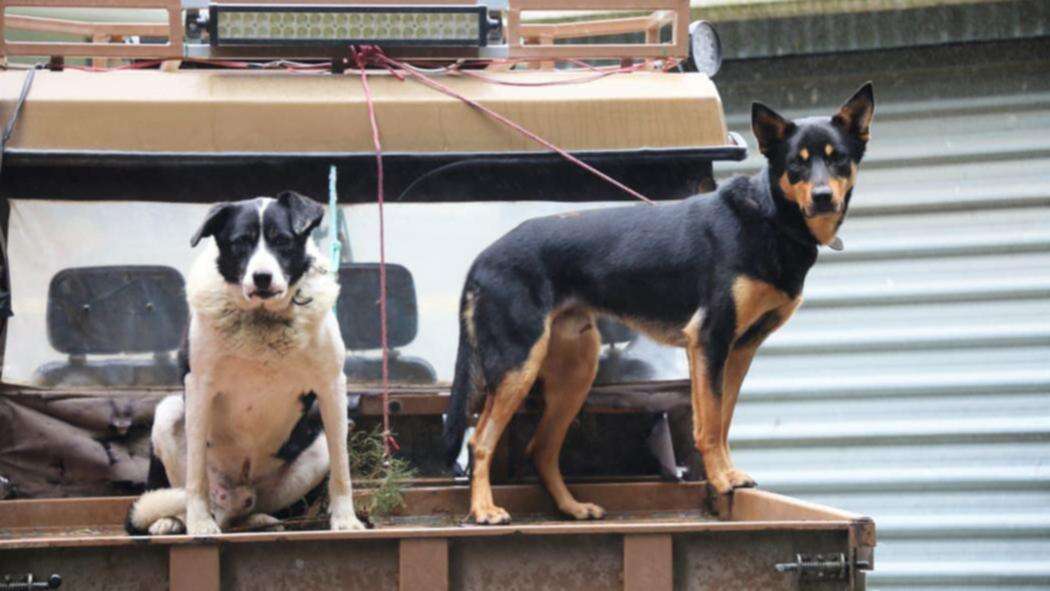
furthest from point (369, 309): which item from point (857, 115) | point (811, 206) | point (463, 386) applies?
point (857, 115)

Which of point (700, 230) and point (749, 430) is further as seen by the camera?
point (749, 430)

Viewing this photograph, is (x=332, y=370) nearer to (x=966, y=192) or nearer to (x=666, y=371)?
(x=666, y=371)

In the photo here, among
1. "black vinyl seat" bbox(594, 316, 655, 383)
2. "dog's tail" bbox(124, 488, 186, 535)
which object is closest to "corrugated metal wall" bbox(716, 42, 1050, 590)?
"black vinyl seat" bbox(594, 316, 655, 383)

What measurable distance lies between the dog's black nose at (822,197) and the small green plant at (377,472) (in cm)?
169

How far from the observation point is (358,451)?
610cm

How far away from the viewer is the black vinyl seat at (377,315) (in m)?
6.38

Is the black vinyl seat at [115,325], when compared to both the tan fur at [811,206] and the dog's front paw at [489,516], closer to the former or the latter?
the dog's front paw at [489,516]

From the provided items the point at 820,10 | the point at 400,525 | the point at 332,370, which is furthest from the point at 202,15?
the point at 820,10

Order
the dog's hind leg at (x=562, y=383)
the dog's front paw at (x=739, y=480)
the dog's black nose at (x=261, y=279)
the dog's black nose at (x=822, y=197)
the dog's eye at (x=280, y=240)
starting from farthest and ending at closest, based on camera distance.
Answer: the dog's hind leg at (x=562, y=383) < the dog's front paw at (x=739, y=480) < the dog's black nose at (x=822, y=197) < the dog's eye at (x=280, y=240) < the dog's black nose at (x=261, y=279)

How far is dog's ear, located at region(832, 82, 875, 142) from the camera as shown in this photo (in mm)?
5641

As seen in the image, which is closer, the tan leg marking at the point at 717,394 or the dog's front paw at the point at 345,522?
the dog's front paw at the point at 345,522

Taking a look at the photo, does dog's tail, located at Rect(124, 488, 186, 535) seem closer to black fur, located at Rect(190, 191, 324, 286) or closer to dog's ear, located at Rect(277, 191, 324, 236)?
black fur, located at Rect(190, 191, 324, 286)

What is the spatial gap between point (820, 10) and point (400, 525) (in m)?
4.62

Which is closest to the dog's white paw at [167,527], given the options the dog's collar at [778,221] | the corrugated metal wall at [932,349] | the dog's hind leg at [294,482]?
the dog's hind leg at [294,482]
